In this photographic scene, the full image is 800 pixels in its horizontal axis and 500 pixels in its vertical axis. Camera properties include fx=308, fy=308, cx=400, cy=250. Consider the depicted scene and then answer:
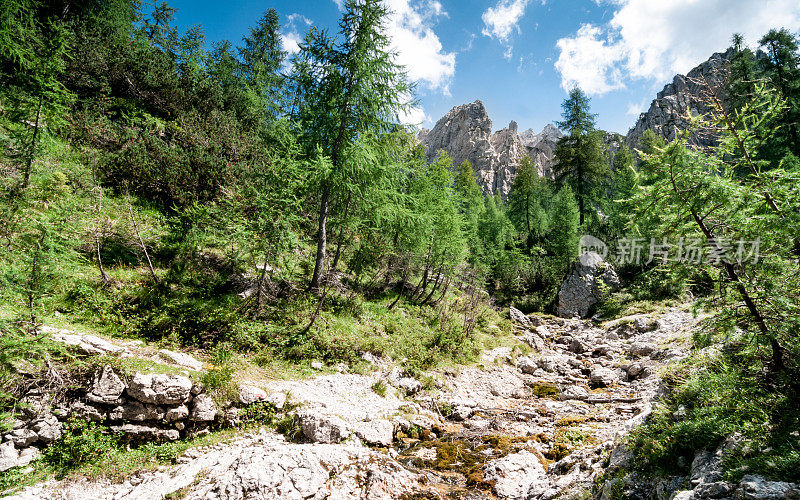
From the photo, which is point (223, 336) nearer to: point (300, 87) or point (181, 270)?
point (181, 270)

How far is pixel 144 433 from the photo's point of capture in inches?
225

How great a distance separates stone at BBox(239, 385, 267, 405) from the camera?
688 centimetres

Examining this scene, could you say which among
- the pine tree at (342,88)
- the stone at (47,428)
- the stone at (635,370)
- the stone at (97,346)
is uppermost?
the pine tree at (342,88)

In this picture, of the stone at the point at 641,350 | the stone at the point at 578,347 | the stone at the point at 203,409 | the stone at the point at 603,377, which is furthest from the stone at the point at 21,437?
the stone at the point at 578,347

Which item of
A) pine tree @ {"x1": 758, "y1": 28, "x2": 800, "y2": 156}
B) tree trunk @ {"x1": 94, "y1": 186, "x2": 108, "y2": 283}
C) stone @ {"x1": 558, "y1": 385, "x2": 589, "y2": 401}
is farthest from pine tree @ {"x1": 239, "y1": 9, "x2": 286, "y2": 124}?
pine tree @ {"x1": 758, "y1": 28, "x2": 800, "y2": 156}

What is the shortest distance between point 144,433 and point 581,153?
40301 mm

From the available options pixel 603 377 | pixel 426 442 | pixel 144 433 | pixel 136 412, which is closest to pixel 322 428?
pixel 426 442

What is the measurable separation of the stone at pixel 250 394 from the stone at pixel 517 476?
5.14 meters

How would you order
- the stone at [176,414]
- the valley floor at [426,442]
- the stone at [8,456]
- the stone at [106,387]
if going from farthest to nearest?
1. the stone at [176,414]
2. the stone at [106,387]
3. the valley floor at [426,442]
4. the stone at [8,456]

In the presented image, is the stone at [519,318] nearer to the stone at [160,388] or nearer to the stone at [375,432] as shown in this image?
the stone at [375,432]

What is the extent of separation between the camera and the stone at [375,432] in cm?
704

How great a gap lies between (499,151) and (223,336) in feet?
307

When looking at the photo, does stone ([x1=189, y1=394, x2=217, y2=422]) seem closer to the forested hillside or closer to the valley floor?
the forested hillside

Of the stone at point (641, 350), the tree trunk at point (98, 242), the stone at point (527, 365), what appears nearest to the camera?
the tree trunk at point (98, 242)
